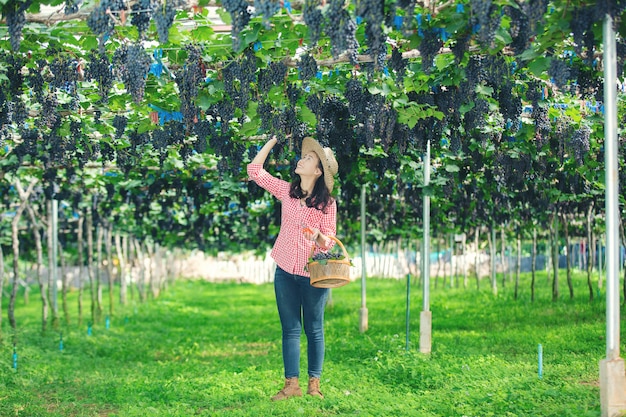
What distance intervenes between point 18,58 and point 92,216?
11.5 meters

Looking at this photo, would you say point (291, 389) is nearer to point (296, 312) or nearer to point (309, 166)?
point (296, 312)

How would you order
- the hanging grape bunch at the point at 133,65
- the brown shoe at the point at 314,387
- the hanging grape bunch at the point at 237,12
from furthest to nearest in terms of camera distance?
the brown shoe at the point at 314,387 < the hanging grape bunch at the point at 133,65 < the hanging grape bunch at the point at 237,12

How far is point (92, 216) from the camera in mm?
18438

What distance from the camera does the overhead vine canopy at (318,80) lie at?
565 centimetres

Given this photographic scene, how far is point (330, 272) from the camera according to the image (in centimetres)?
654

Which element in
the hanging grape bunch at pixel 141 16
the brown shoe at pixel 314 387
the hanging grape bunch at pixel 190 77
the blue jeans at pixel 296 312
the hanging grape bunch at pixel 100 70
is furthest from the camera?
the brown shoe at pixel 314 387

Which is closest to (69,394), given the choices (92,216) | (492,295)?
(92,216)

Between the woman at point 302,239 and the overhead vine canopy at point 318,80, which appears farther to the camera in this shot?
the woman at point 302,239

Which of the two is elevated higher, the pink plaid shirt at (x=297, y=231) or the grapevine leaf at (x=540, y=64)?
the grapevine leaf at (x=540, y=64)

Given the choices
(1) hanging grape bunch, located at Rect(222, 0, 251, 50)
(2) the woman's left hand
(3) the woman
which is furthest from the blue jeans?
(1) hanging grape bunch, located at Rect(222, 0, 251, 50)

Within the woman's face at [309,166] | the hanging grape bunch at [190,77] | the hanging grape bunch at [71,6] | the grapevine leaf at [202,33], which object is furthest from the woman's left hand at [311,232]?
the hanging grape bunch at [71,6]

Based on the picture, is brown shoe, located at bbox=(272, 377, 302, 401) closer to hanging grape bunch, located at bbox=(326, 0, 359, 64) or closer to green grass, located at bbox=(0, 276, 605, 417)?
green grass, located at bbox=(0, 276, 605, 417)

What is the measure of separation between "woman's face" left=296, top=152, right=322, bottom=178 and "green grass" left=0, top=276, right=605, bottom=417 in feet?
6.30

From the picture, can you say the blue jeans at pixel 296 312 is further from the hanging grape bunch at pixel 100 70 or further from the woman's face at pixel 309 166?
the hanging grape bunch at pixel 100 70
